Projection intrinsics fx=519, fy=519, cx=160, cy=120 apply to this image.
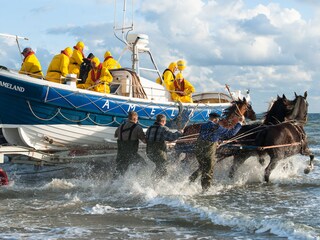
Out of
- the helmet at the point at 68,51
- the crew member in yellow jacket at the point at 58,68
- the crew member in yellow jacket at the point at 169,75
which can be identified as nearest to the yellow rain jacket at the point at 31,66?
the crew member in yellow jacket at the point at 58,68

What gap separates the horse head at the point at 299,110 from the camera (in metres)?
11.8

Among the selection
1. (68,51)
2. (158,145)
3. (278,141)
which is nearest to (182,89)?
(68,51)

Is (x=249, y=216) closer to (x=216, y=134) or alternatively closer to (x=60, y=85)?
(x=216, y=134)

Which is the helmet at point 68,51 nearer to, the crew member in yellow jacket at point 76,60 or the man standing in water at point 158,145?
the crew member in yellow jacket at point 76,60

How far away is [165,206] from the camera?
340 inches

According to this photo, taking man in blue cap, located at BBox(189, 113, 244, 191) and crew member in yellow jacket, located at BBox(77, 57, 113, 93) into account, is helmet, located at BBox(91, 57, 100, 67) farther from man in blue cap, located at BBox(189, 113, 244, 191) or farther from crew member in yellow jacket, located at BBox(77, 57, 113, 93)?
man in blue cap, located at BBox(189, 113, 244, 191)

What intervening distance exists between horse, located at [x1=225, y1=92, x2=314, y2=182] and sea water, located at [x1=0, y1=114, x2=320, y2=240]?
410 millimetres

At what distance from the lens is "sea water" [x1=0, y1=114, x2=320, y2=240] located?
695 centimetres

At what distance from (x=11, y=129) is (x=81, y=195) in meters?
4.07

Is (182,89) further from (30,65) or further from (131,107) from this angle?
(30,65)

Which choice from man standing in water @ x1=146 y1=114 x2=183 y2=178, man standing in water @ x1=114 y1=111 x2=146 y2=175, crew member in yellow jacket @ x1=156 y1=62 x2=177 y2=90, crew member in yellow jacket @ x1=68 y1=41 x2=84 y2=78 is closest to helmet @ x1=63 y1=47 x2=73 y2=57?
crew member in yellow jacket @ x1=68 y1=41 x2=84 y2=78

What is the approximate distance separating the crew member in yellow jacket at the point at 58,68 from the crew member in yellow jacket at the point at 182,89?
3701 millimetres

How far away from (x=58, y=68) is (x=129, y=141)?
450 centimetres

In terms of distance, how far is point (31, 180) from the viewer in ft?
41.1
